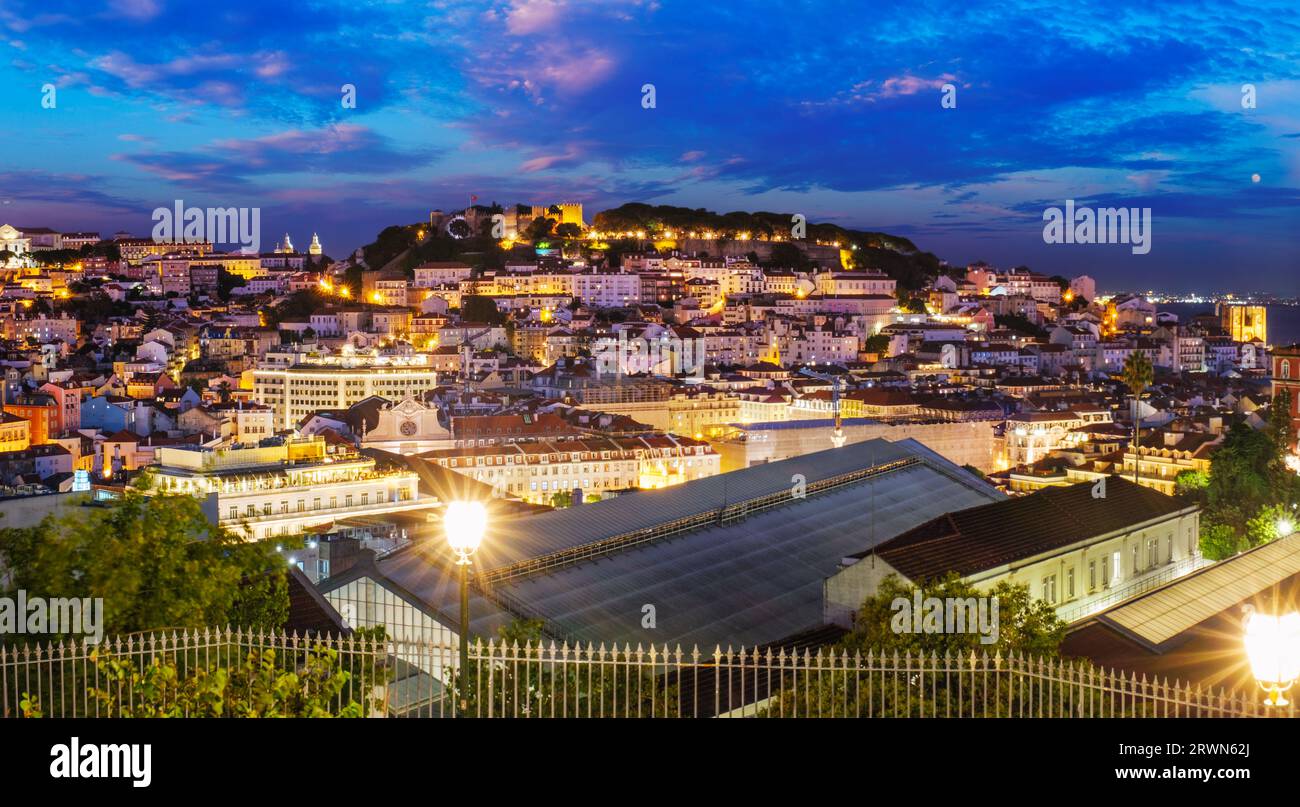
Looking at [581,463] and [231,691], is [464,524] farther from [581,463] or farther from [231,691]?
[581,463]

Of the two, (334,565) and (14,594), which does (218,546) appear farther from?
(334,565)

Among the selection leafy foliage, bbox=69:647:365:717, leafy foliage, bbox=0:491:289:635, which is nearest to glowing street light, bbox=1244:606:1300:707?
leafy foliage, bbox=69:647:365:717

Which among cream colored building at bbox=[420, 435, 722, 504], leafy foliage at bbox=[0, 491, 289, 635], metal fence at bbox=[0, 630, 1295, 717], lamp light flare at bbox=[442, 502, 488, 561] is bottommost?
cream colored building at bbox=[420, 435, 722, 504]

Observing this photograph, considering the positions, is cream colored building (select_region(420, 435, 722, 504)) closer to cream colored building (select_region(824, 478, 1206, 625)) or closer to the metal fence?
cream colored building (select_region(824, 478, 1206, 625))
